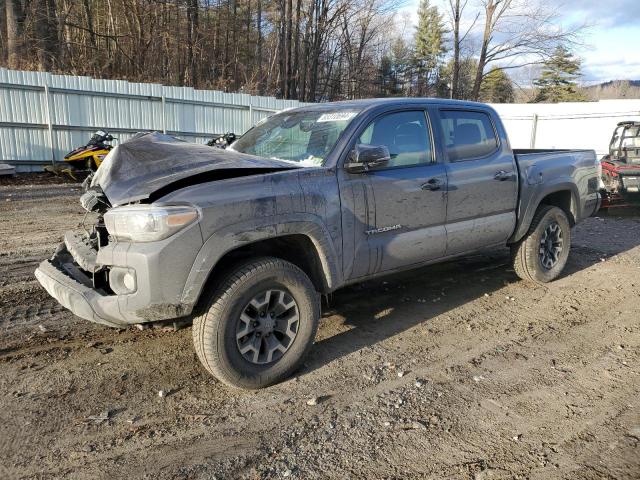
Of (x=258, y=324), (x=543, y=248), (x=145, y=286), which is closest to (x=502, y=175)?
(x=543, y=248)

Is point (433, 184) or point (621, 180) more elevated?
point (433, 184)

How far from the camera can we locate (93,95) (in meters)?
14.6

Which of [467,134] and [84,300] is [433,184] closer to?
[467,134]

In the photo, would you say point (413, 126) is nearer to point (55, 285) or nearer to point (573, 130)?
point (55, 285)

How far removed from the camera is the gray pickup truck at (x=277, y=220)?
9.92ft

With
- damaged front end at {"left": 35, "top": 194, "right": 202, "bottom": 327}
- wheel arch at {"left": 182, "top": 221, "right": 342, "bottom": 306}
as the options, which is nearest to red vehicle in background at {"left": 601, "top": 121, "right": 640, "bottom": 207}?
wheel arch at {"left": 182, "top": 221, "right": 342, "bottom": 306}

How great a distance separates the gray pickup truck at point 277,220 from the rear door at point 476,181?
0.02m

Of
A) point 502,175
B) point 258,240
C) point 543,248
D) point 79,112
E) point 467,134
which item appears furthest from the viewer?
point 79,112

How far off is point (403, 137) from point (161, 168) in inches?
82.6

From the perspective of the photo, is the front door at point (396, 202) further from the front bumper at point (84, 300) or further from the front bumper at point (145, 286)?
the front bumper at point (84, 300)

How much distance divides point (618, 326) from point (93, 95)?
14.6 m

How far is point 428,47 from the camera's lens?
5856cm

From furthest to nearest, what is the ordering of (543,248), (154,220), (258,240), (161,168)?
1. (543,248)
2. (161,168)
3. (258,240)
4. (154,220)

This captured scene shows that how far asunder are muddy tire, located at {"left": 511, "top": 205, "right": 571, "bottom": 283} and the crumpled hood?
3.19 m
